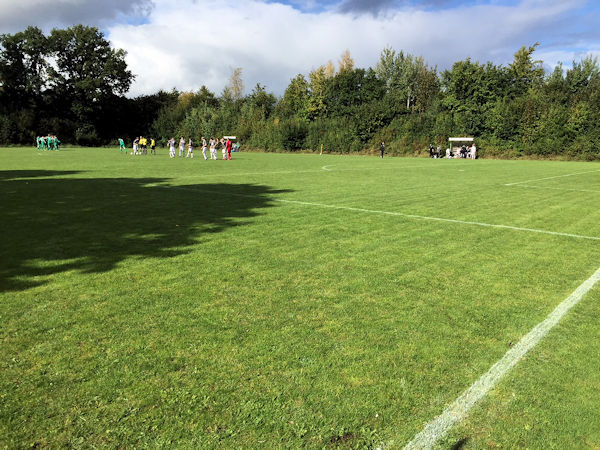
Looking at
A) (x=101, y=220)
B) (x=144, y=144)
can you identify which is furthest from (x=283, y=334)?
(x=144, y=144)

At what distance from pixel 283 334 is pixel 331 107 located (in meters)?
72.5

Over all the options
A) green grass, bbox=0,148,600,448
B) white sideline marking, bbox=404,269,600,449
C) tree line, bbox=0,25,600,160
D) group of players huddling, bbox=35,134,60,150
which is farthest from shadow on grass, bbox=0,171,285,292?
tree line, bbox=0,25,600,160

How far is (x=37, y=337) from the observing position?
3646 millimetres

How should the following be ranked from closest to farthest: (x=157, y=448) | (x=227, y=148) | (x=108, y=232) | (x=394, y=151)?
(x=157, y=448) → (x=108, y=232) → (x=227, y=148) → (x=394, y=151)

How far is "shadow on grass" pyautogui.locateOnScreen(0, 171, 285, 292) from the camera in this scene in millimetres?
5887

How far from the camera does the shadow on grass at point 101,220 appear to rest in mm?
5887

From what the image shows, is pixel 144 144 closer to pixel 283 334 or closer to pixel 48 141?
pixel 48 141

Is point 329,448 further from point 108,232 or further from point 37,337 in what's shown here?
point 108,232

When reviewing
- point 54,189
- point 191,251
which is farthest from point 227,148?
point 191,251

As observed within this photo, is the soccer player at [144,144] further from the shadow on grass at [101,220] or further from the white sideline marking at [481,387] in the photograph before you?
the white sideline marking at [481,387]

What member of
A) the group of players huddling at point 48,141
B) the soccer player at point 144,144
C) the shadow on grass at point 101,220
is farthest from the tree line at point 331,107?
the shadow on grass at point 101,220

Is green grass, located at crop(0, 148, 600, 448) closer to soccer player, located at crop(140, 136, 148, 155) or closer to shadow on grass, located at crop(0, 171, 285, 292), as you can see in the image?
shadow on grass, located at crop(0, 171, 285, 292)

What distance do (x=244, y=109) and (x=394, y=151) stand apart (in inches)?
1130

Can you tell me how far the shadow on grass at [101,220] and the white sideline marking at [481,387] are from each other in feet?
14.3
